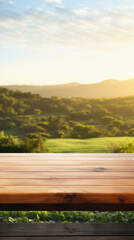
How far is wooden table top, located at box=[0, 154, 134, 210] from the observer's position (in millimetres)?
1053

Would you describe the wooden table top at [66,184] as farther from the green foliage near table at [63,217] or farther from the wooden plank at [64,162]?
the green foliage near table at [63,217]

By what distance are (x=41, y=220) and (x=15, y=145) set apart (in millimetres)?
3449

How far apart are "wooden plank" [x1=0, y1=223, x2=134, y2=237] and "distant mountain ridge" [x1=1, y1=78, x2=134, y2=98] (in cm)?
2180

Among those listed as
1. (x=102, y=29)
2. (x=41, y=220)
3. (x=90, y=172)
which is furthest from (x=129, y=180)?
(x=102, y=29)

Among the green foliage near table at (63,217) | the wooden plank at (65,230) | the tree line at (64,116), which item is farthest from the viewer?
the tree line at (64,116)

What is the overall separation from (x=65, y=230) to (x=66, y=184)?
565mm

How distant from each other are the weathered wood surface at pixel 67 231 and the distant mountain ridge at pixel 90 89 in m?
21.8

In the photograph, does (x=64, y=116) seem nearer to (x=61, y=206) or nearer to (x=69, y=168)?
(x=69, y=168)

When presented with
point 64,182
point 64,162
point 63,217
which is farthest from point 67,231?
point 63,217

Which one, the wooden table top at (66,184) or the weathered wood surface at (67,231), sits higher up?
the wooden table top at (66,184)

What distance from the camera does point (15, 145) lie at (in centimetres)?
629

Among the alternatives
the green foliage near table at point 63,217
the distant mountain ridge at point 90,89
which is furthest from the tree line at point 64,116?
the green foliage near table at point 63,217

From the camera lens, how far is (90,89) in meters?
25.9

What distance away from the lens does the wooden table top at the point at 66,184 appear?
105cm
